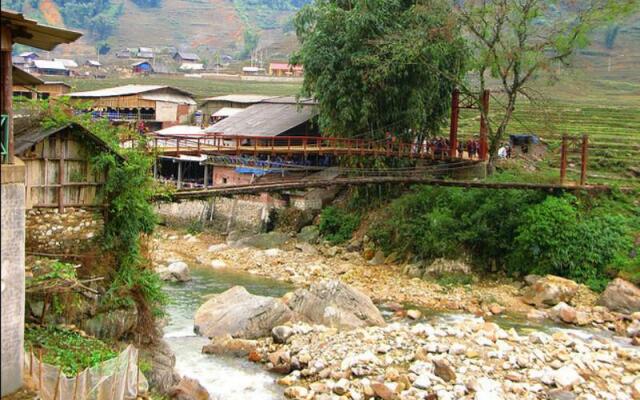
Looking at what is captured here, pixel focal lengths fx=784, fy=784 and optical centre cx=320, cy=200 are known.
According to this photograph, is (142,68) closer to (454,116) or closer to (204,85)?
(204,85)

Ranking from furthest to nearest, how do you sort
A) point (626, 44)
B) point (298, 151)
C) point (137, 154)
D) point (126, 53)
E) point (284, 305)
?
point (126, 53) → point (626, 44) → point (298, 151) → point (284, 305) → point (137, 154)

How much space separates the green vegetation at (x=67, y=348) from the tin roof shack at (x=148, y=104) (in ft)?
95.2

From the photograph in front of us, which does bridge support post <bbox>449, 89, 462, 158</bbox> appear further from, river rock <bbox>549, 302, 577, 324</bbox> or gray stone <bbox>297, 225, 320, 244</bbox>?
river rock <bbox>549, 302, 577, 324</bbox>

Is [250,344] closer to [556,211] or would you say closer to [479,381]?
[479,381]

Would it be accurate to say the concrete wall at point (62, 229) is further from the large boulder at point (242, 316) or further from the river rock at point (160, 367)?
the large boulder at point (242, 316)

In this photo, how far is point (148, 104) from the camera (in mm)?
44812

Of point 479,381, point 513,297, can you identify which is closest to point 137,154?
point 479,381

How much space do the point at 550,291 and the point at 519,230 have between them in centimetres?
322

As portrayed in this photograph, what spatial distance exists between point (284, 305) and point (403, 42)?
1276cm

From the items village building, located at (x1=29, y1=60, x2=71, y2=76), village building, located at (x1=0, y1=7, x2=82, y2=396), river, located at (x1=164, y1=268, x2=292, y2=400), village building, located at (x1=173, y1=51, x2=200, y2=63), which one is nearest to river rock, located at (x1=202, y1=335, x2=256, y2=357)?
river, located at (x1=164, y1=268, x2=292, y2=400)

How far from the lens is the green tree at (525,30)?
2806 centimetres

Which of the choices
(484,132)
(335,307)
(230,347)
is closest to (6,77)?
(230,347)

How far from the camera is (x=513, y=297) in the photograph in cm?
2512

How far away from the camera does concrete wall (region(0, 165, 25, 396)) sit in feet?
30.3
